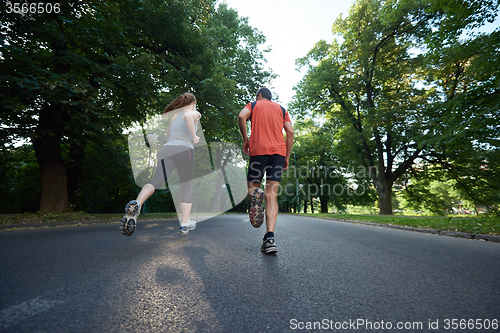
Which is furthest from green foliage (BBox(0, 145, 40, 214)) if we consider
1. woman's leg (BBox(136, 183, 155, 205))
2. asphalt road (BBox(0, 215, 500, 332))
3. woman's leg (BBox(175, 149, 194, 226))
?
woman's leg (BBox(136, 183, 155, 205))

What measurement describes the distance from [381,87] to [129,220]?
20.5m

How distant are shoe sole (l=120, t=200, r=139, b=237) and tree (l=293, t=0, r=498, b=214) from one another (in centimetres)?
1445

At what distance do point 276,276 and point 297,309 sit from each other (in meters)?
0.70

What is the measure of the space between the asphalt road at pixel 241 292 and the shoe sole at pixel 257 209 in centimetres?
42

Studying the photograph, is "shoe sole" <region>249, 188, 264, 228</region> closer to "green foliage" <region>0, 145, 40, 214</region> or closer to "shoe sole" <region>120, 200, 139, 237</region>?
"shoe sole" <region>120, 200, 139, 237</region>

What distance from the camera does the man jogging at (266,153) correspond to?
3410 mm

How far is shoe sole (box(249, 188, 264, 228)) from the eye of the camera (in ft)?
11.0

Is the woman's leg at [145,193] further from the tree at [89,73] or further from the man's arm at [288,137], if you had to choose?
the tree at [89,73]

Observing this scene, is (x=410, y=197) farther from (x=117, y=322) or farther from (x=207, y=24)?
(x=117, y=322)

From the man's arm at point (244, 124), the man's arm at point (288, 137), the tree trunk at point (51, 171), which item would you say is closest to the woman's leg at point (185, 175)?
the man's arm at point (244, 124)

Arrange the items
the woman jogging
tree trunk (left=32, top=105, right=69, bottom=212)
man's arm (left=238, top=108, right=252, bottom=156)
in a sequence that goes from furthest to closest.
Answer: tree trunk (left=32, top=105, right=69, bottom=212) → the woman jogging → man's arm (left=238, top=108, right=252, bottom=156)

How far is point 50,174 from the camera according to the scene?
8.86m

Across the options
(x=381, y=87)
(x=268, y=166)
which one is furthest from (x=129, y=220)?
(x=381, y=87)

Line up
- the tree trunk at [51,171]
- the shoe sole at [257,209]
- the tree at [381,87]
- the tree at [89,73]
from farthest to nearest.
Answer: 1. the tree at [381,87]
2. the tree trunk at [51,171]
3. the tree at [89,73]
4. the shoe sole at [257,209]
